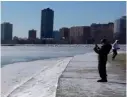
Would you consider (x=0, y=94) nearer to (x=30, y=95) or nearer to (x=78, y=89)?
(x=30, y=95)

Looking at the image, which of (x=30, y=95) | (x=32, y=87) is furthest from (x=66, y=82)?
(x=30, y=95)

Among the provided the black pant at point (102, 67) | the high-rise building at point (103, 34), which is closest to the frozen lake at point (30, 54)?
the high-rise building at point (103, 34)

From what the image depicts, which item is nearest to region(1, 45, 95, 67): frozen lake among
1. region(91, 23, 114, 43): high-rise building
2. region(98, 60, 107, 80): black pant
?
region(91, 23, 114, 43): high-rise building

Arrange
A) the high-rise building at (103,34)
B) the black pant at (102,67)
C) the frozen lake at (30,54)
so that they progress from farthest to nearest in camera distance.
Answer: the frozen lake at (30,54) < the high-rise building at (103,34) < the black pant at (102,67)

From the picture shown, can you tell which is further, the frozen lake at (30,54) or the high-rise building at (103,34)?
the frozen lake at (30,54)

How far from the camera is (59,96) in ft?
25.7

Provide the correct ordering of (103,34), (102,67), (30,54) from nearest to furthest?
(102,67), (103,34), (30,54)

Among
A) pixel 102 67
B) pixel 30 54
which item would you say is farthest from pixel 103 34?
pixel 30 54

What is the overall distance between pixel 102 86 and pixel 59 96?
6.83ft

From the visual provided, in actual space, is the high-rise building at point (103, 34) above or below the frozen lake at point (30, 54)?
above

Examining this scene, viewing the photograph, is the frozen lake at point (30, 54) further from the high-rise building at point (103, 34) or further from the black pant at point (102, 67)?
the black pant at point (102, 67)

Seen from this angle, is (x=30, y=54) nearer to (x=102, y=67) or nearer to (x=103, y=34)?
(x=103, y=34)

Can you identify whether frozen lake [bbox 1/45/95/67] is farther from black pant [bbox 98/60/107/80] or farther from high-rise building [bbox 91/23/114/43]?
black pant [bbox 98/60/107/80]

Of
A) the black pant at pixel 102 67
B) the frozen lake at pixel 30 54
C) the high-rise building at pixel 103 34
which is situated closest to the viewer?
the black pant at pixel 102 67
